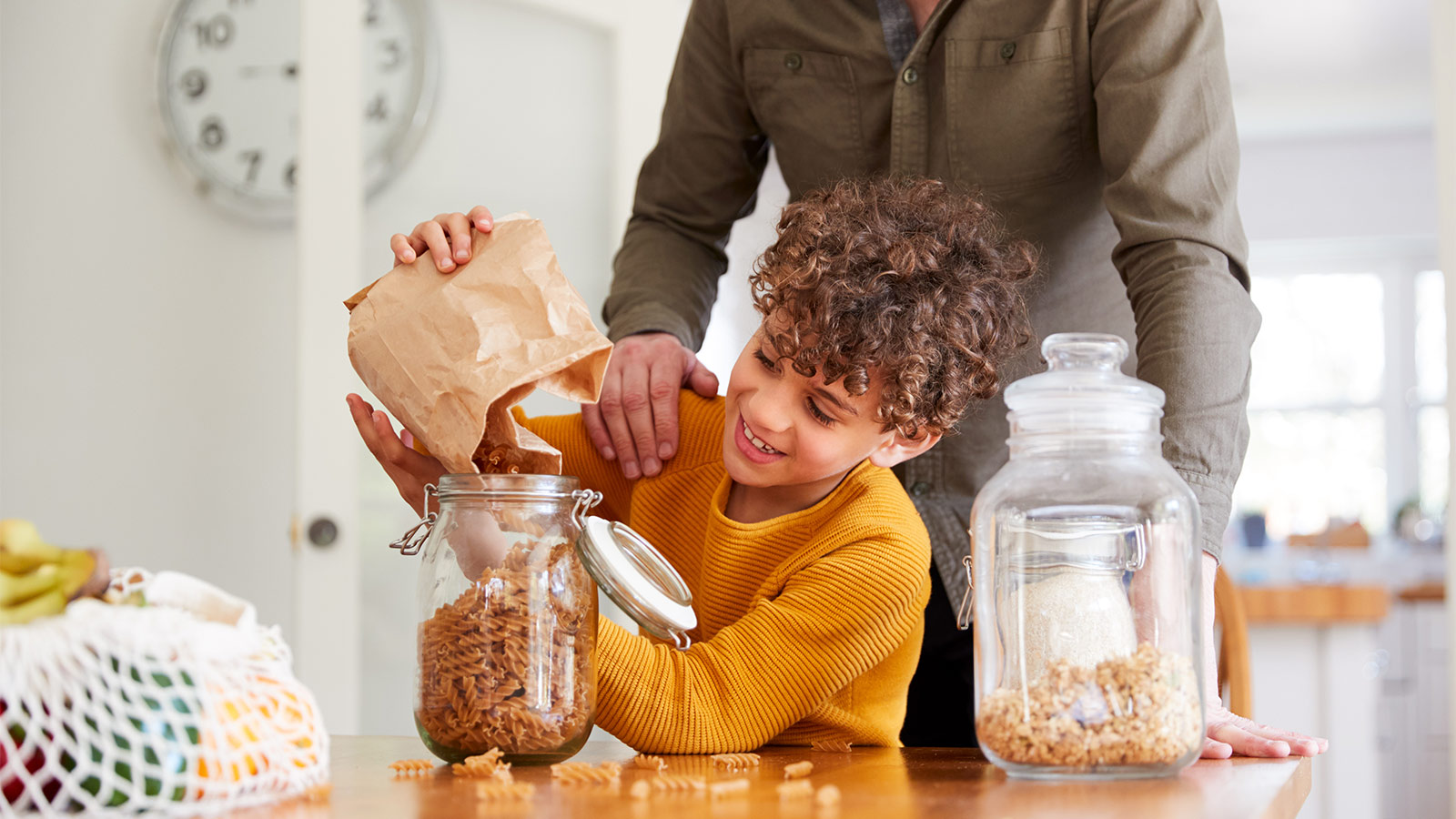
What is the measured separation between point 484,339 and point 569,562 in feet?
0.44

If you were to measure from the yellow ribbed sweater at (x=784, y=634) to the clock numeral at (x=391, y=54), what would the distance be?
1.53m

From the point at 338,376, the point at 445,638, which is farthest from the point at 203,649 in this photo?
the point at 338,376

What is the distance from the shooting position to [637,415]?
3.59 feet

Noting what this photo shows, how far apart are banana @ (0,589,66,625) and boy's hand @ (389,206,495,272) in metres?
0.31

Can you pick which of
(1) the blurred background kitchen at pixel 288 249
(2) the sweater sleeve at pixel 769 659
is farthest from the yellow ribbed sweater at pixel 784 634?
(1) the blurred background kitchen at pixel 288 249

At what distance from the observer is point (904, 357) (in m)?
0.92

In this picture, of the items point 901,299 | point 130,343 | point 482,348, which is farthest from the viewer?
point 130,343

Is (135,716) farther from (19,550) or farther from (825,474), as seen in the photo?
(825,474)

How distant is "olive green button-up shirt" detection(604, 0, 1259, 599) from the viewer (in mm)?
979

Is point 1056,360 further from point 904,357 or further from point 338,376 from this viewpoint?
point 338,376

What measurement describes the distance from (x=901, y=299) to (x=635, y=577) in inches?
14.3

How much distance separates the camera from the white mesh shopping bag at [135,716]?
0.48m

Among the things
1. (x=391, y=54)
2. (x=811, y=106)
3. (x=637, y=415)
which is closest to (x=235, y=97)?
(x=391, y=54)

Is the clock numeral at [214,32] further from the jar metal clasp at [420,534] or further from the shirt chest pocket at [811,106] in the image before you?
the jar metal clasp at [420,534]
